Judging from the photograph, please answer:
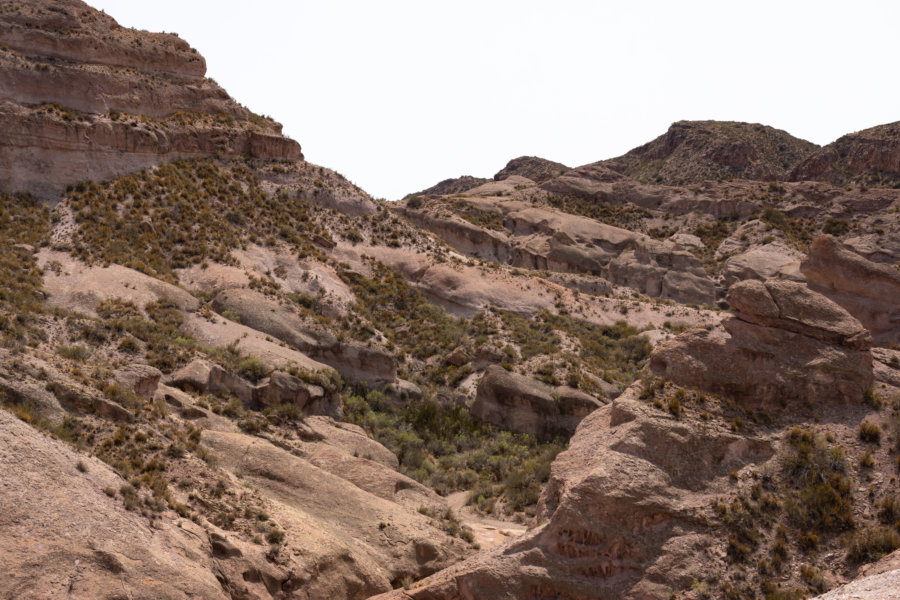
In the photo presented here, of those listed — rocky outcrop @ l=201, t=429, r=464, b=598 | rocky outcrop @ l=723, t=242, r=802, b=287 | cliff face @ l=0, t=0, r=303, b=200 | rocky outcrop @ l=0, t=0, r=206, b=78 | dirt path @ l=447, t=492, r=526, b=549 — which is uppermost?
rocky outcrop @ l=0, t=0, r=206, b=78

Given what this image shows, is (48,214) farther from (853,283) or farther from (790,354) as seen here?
(853,283)

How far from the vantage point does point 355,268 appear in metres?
45.1

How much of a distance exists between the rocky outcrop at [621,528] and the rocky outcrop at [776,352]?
75.3 inches

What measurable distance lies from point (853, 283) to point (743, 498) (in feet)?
54.9

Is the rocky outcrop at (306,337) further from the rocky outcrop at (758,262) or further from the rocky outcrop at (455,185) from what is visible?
the rocky outcrop at (455,185)

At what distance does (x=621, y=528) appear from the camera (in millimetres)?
14703

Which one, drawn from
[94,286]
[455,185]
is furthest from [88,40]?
[455,185]

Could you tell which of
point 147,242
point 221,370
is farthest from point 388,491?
point 147,242

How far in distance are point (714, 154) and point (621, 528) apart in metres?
94.2

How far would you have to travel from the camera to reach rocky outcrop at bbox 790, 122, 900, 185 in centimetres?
8125

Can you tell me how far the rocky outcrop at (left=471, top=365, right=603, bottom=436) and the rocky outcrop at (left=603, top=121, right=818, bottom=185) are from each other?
6904 centimetres

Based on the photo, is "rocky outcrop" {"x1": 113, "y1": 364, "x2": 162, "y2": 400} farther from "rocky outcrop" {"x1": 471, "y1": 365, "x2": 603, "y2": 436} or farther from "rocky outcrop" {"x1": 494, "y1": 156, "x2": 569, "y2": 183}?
"rocky outcrop" {"x1": 494, "y1": 156, "x2": 569, "y2": 183}

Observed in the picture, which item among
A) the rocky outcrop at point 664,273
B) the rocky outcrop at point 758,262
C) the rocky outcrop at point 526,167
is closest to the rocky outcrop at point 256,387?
the rocky outcrop at point 664,273

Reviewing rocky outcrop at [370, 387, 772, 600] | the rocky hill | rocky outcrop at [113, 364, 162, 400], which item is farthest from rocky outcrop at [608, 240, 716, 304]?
A: rocky outcrop at [113, 364, 162, 400]
